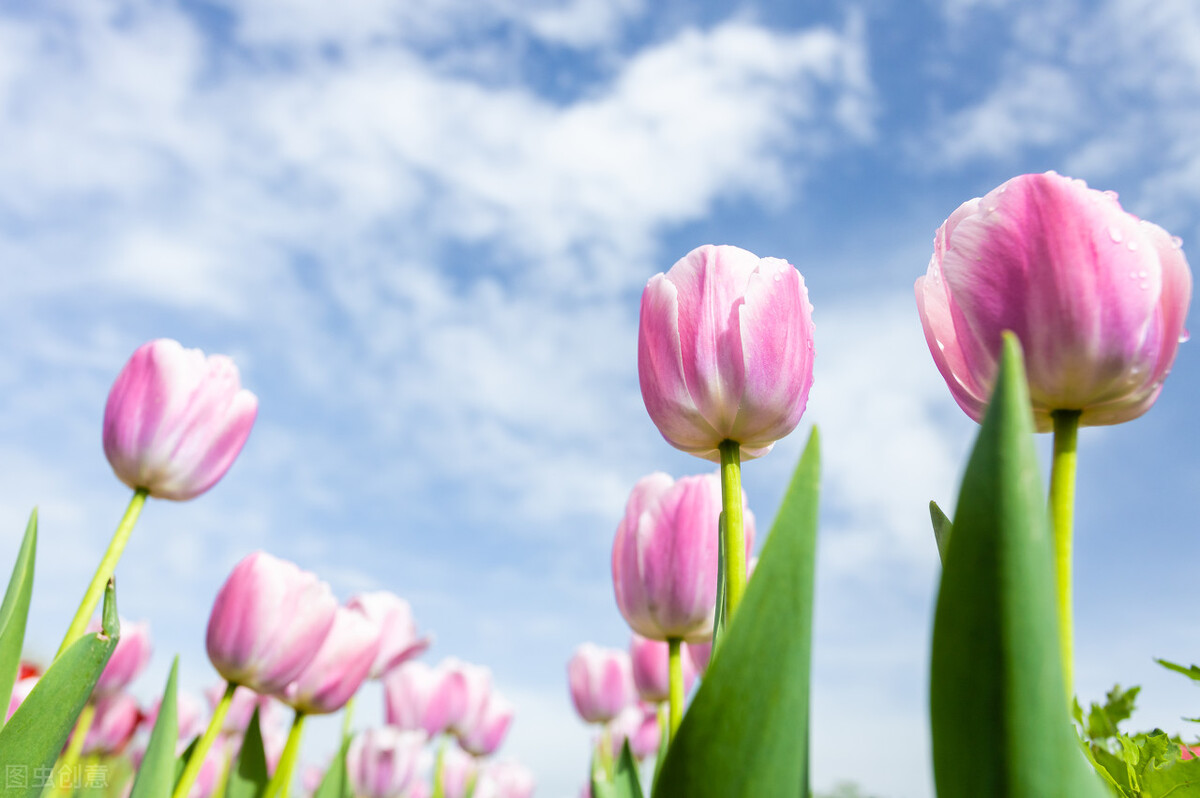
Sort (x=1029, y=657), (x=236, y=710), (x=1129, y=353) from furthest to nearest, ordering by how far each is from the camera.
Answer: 1. (x=236, y=710)
2. (x=1129, y=353)
3. (x=1029, y=657)

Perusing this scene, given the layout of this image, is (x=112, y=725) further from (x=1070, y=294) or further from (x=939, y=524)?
(x=1070, y=294)

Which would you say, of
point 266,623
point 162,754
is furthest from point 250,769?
point 162,754

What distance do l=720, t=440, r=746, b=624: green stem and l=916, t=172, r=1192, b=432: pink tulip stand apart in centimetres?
26

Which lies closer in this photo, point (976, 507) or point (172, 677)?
point (976, 507)

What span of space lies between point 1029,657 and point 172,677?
150 cm

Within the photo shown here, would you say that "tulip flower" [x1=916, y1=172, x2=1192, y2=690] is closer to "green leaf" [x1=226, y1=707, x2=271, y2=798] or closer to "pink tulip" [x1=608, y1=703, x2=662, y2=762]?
"green leaf" [x1=226, y1=707, x2=271, y2=798]

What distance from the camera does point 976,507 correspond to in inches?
19.8

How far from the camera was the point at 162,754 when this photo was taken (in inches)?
59.2

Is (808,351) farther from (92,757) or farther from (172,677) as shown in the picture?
(92,757)

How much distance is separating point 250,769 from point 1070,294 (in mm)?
2032

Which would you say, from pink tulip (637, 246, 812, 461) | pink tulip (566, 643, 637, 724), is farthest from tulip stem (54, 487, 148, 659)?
pink tulip (566, 643, 637, 724)

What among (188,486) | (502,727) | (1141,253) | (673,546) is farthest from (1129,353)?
(502,727)

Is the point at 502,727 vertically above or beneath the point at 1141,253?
beneath

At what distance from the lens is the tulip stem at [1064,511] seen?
1.99 feet
